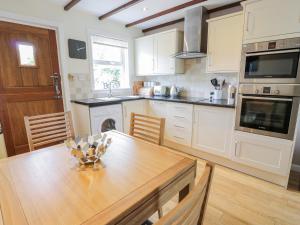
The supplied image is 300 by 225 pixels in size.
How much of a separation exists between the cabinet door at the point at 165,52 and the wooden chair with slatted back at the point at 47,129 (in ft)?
6.79

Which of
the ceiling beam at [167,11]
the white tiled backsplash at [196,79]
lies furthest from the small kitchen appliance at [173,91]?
the ceiling beam at [167,11]

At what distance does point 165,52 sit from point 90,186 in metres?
2.76

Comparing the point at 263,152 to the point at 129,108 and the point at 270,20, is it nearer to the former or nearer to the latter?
the point at 270,20

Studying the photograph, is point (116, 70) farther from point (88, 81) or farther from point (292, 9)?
point (292, 9)

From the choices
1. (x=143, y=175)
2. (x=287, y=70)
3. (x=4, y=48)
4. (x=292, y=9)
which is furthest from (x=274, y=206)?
(x=4, y=48)

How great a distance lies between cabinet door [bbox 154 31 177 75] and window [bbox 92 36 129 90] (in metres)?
0.73

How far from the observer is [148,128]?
1.53m

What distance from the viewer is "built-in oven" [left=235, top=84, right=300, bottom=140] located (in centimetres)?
171

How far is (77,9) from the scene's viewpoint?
2.68 metres

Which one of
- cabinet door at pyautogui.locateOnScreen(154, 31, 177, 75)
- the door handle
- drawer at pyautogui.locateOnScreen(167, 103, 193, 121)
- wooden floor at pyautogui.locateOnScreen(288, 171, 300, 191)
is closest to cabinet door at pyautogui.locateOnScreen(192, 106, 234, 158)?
drawer at pyautogui.locateOnScreen(167, 103, 193, 121)

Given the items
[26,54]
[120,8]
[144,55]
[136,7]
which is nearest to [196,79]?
[144,55]

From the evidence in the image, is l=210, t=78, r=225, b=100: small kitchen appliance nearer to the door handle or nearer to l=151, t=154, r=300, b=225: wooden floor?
l=151, t=154, r=300, b=225: wooden floor

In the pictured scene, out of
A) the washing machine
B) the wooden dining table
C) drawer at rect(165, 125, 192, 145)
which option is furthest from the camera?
drawer at rect(165, 125, 192, 145)

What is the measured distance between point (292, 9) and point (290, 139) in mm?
1303
